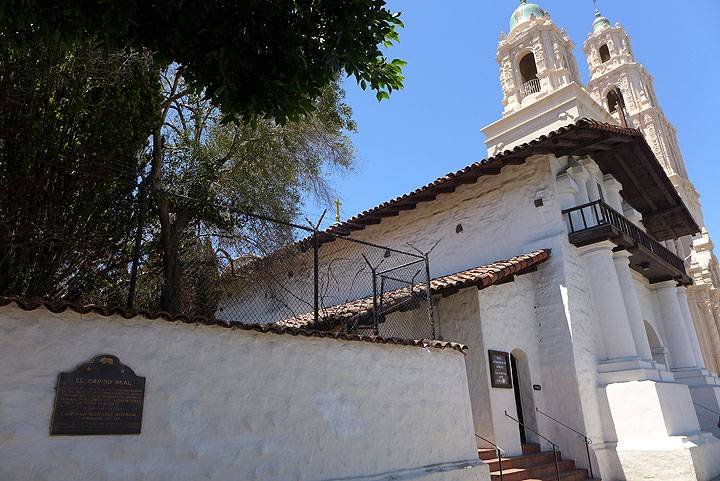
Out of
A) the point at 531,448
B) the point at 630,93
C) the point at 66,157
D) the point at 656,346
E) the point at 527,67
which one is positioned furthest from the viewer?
the point at 630,93

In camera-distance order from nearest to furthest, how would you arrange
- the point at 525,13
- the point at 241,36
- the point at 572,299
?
the point at 241,36, the point at 572,299, the point at 525,13

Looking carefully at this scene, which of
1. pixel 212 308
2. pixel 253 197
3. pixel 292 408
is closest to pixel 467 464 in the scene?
pixel 292 408

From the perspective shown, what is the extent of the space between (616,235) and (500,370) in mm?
4191

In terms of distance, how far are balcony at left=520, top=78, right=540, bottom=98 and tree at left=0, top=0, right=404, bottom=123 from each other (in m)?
17.6

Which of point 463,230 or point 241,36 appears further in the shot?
point 463,230

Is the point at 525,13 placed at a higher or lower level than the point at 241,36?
higher

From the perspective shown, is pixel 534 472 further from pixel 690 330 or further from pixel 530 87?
pixel 530 87

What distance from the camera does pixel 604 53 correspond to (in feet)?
115

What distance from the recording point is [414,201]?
13031mm

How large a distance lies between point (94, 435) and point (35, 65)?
431 centimetres

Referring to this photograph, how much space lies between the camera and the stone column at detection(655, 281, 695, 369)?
14445 millimetres

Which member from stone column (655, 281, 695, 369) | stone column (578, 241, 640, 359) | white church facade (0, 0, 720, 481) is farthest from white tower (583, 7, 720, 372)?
stone column (578, 241, 640, 359)

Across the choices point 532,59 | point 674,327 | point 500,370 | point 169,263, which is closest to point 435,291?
point 500,370

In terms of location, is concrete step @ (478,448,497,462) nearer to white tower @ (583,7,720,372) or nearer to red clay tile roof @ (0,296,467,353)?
red clay tile roof @ (0,296,467,353)
